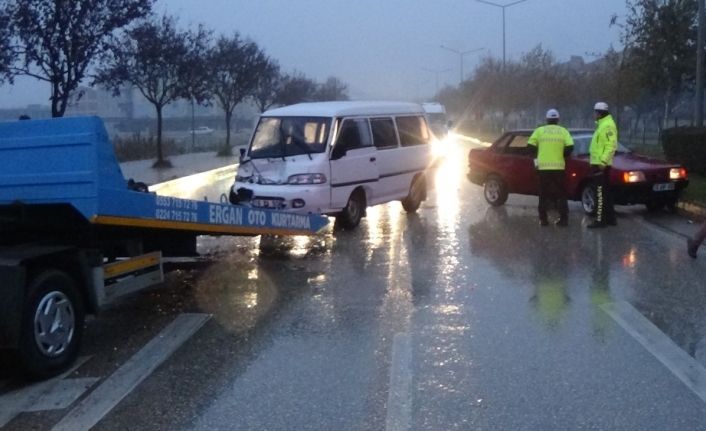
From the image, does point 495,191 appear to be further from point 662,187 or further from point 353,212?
point 353,212

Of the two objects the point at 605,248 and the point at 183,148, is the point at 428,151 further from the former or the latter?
the point at 183,148

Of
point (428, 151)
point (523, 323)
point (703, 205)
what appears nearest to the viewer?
point (523, 323)

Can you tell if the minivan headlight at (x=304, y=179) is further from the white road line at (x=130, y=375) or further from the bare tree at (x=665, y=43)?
the bare tree at (x=665, y=43)

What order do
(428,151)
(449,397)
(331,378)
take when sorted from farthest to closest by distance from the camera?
(428,151), (331,378), (449,397)

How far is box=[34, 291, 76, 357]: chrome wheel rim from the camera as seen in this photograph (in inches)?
258

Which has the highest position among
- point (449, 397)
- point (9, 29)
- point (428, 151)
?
point (9, 29)

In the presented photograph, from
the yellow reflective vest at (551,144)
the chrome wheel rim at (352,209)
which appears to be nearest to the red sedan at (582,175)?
the yellow reflective vest at (551,144)

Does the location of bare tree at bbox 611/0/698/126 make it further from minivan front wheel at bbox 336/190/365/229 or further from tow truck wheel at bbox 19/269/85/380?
tow truck wheel at bbox 19/269/85/380

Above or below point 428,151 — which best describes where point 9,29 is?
above

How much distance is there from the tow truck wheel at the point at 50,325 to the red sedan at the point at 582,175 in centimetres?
1039

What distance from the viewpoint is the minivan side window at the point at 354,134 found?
14125 millimetres

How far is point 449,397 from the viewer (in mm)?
6098

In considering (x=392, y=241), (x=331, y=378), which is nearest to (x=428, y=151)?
(x=392, y=241)

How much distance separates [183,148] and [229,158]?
294 inches
